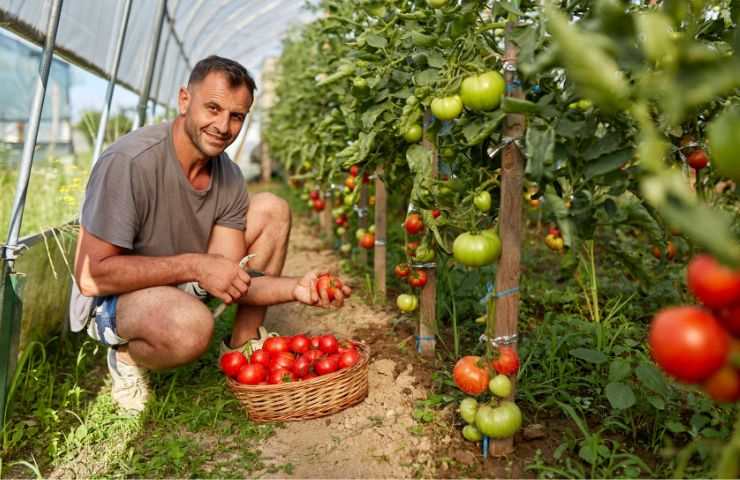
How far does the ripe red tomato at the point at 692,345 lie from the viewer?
28.0 inches

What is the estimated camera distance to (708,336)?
0.71 metres

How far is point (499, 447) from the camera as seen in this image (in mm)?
1714

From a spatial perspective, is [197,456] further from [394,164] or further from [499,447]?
[394,164]

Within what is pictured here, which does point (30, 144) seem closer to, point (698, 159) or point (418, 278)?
point (418, 278)

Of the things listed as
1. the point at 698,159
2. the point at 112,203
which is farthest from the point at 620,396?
the point at 112,203

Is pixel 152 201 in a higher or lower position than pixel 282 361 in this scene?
higher

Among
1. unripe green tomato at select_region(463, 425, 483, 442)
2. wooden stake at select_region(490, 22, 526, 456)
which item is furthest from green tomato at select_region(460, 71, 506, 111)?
unripe green tomato at select_region(463, 425, 483, 442)

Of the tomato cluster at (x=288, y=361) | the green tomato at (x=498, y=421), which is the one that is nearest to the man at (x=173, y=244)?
the tomato cluster at (x=288, y=361)

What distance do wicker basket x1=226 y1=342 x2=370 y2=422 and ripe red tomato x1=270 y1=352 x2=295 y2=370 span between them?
0.37 ft

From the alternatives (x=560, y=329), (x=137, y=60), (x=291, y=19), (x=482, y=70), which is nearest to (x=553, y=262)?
(x=560, y=329)

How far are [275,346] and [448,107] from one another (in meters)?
1.04

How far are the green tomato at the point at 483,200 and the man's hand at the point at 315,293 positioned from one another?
1.98 feet

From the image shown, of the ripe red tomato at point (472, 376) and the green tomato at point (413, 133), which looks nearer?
the ripe red tomato at point (472, 376)

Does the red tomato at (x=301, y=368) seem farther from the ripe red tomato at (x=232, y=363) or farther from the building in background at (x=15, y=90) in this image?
the building in background at (x=15, y=90)
